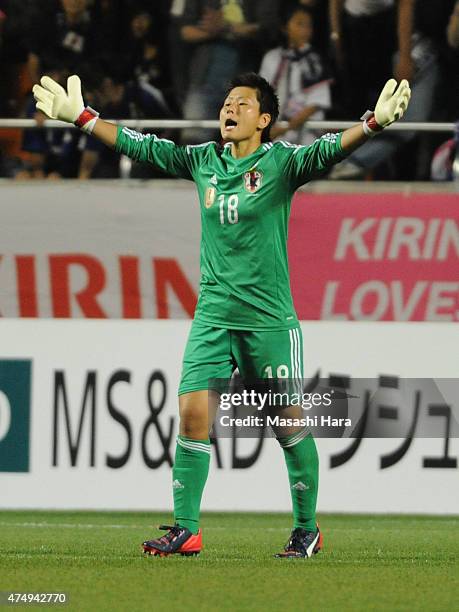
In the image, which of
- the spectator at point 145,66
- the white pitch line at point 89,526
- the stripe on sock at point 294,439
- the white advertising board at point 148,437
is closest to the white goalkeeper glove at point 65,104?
the stripe on sock at point 294,439

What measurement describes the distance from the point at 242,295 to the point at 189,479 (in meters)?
0.87

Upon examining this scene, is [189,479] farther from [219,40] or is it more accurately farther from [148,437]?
[219,40]

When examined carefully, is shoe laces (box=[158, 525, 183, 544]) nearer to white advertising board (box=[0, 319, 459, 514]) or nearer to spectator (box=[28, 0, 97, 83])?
white advertising board (box=[0, 319, 459, 514])

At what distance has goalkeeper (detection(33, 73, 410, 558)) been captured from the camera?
7.04 metres

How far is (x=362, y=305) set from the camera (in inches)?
416

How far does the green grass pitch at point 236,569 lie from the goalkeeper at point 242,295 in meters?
0.28

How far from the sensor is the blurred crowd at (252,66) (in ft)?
38.3

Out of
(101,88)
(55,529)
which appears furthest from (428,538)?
(101,88)

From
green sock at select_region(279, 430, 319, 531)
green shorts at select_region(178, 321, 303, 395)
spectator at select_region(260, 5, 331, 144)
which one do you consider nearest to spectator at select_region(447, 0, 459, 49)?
spectator at select_region(260, 5, 331, 144)

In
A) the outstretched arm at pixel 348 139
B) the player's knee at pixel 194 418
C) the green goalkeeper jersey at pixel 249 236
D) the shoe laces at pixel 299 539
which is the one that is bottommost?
the shoe laces at pixel 299 539

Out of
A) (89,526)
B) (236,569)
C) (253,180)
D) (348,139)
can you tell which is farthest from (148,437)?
(348,139)

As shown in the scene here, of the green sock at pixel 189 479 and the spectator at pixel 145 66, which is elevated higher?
the spectator at pixel 145 66

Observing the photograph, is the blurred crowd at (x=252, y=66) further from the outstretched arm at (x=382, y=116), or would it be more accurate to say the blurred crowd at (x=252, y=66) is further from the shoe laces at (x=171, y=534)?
the shoe laces at (x=171, y=534)

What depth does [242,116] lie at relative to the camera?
23.6ft
